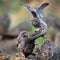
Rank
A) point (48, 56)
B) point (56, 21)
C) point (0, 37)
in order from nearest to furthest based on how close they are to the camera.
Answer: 1. point (48, 56)
2. point (0, 37)
3. point (56, 21)

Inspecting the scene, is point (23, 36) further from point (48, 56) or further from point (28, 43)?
point (48, 56)

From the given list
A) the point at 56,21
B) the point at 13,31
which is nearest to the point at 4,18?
the point at 13,31

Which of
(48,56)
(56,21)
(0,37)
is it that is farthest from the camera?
(56,21)

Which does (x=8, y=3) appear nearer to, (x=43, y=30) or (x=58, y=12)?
(x=58, y=12)

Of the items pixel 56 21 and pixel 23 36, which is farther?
pixel 56 21

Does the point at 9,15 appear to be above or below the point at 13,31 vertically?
above

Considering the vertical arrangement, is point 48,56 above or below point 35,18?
below

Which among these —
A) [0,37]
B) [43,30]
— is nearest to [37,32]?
[43,30]

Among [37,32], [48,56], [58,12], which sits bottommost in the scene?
[48,56]

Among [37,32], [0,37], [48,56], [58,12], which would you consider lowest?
[48,56]
